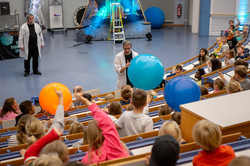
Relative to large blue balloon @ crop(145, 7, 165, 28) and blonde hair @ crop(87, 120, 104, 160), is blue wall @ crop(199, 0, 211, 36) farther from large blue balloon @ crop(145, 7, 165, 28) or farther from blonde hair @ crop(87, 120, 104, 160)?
blonde hair @ crop(87, 120, 104, 160)

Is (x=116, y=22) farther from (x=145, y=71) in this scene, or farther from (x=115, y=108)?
(x=115, y=108)

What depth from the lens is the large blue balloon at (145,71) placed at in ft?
17.6

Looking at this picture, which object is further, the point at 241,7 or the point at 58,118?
the point at 241,7

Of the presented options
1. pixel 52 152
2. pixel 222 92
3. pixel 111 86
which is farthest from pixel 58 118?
pixel 111 86

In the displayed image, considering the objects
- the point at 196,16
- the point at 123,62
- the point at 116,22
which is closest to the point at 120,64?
the point at 123,62

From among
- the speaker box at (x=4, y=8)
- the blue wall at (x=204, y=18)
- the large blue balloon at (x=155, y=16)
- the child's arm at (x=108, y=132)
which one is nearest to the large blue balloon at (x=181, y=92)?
the child's arm at (x=108, y=132)

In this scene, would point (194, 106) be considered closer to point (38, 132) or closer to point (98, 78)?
point (38, 132)

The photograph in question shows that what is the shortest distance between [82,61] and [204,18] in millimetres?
8307

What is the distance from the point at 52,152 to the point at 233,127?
1.84 m

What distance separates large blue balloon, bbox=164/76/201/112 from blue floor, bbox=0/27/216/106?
14.0 feet

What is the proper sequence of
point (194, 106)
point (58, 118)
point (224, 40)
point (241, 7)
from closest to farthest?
point (194, 106) < point (58, 118) < point (224, 40) < point (241, 7)

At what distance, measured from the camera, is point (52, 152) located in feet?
8.00

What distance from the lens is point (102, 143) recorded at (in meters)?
2.83

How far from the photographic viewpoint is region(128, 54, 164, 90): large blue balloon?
17.6 ft
